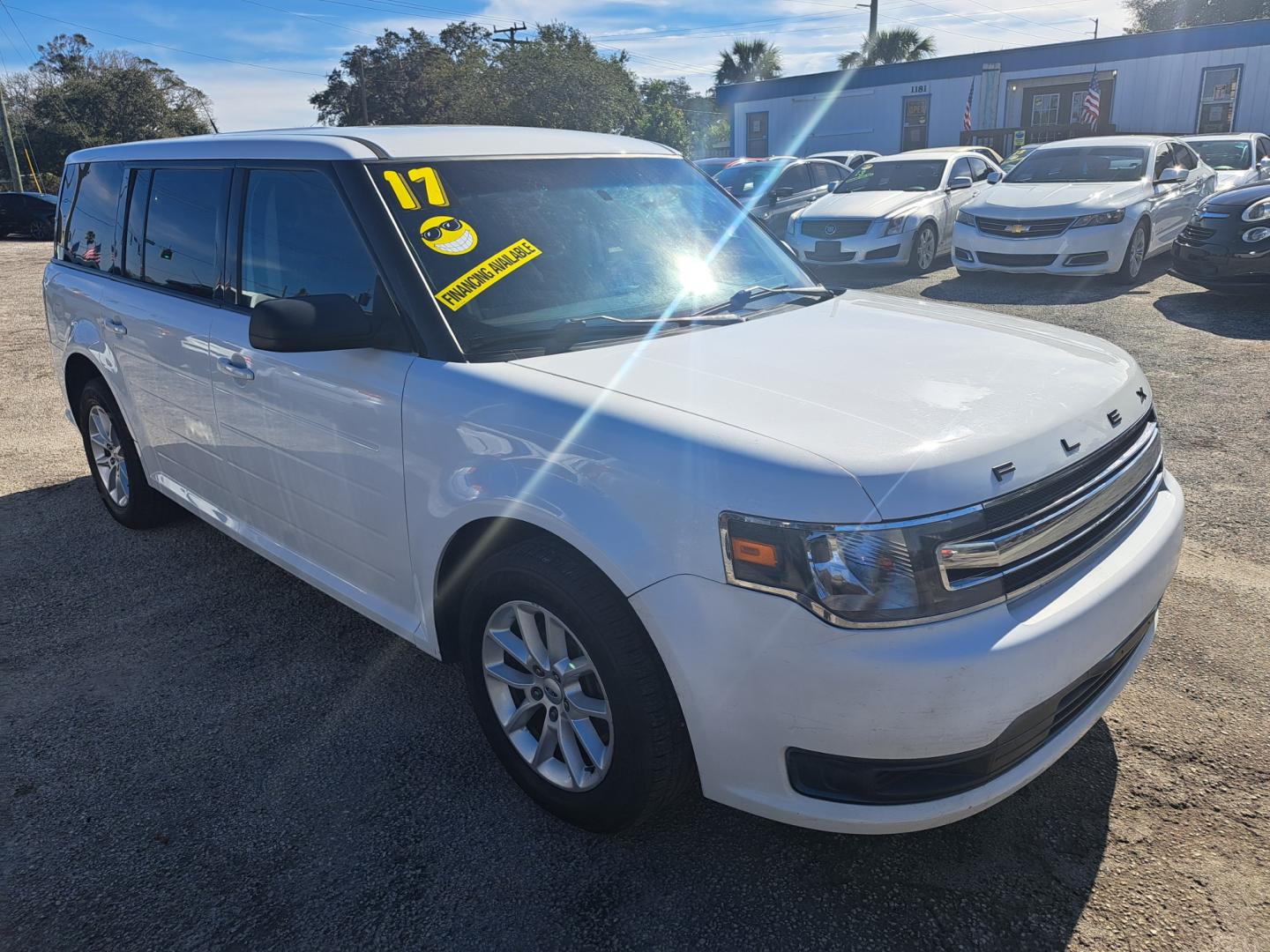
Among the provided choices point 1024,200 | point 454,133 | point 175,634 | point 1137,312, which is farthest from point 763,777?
point 1024,200

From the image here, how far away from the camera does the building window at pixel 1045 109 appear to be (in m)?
34.6

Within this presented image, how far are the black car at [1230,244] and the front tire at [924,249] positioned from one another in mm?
3471

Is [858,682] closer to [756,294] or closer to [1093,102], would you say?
[756,294]

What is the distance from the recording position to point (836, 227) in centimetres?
1256

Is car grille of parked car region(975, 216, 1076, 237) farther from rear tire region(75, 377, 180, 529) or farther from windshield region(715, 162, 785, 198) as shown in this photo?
rear tire region(75, 377, 180, 529)

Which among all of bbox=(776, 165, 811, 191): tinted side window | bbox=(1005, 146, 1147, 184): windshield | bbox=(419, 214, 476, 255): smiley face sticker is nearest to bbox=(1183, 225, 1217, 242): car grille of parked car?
bbox=(1005, 146, 1147, 184): windshield

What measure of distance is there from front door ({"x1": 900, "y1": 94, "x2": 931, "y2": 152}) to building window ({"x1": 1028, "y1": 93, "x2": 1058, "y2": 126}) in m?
3.81

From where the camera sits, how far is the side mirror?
262 centimetres

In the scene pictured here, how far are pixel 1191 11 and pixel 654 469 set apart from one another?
78534 millimetres

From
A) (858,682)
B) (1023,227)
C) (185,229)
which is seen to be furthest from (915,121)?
(858,682)

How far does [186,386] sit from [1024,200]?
10.1 meters

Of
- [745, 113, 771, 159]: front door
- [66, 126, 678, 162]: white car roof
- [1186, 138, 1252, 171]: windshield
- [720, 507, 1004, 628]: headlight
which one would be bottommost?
[720, 507, 1004, 628]: headlight

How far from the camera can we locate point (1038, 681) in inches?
82.3

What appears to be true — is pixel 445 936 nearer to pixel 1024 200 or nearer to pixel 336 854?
pixel 336 854
